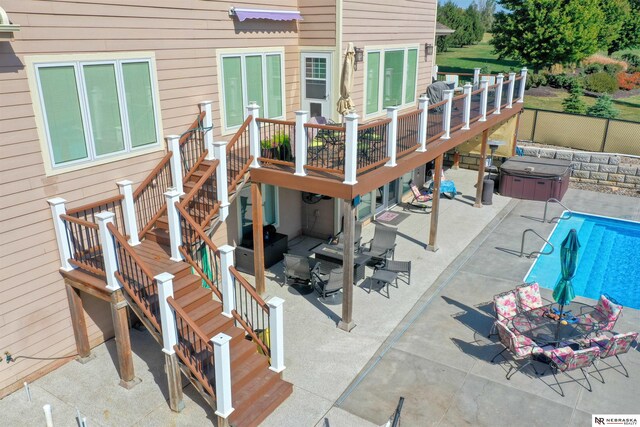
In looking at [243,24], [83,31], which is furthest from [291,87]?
[83,31]

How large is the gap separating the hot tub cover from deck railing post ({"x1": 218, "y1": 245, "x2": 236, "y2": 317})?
1352 cm

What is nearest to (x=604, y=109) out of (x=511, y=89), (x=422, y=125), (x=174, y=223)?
(x=511, y=89)

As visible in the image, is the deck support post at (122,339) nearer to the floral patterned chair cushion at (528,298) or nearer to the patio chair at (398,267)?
the patio chair at (398,267)

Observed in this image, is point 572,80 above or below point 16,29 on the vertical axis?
below

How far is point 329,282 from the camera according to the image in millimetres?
11430

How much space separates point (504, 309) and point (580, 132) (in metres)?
15.4

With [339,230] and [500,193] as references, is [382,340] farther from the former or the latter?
[500,193]

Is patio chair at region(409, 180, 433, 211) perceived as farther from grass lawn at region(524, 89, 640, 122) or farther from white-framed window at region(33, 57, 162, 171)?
grass lawn at region(524, 89, 640, 122)

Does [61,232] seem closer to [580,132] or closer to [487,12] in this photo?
[580,132]

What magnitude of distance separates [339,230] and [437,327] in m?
4.92

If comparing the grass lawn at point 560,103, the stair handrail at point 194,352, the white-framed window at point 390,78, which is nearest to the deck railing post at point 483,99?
the white-framed window at point 390,78

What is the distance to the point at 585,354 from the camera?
28.8ft

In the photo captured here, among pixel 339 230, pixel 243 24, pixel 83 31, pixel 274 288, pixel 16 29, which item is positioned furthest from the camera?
pixel 339 230

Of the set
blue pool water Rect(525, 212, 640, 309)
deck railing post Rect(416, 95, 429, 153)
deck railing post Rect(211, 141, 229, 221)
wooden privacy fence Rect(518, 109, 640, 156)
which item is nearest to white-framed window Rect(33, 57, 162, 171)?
deck railing post Rect(211, 141, 229, 221)
